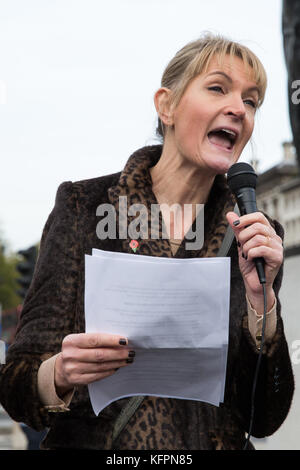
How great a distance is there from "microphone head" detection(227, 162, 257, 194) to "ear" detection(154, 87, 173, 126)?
21.9 inches

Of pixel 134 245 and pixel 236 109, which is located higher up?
pixel 236 109

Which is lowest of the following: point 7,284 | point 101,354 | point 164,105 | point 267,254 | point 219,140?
point 101,354

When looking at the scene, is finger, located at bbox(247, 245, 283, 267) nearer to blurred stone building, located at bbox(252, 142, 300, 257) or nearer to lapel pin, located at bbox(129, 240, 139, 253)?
lapel pin, located at bbox(129, 240, 139, 253)

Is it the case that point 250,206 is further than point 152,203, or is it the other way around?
point 152,203

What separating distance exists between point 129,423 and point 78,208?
2.32ft

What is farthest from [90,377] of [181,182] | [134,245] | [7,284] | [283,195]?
[283,195]

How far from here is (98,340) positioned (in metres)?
1.95

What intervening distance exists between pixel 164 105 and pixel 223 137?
32 centimetres

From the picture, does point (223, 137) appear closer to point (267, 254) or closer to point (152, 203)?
point (152, 203)

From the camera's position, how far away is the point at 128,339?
1969mm

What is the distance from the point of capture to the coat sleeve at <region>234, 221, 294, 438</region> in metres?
2.20
